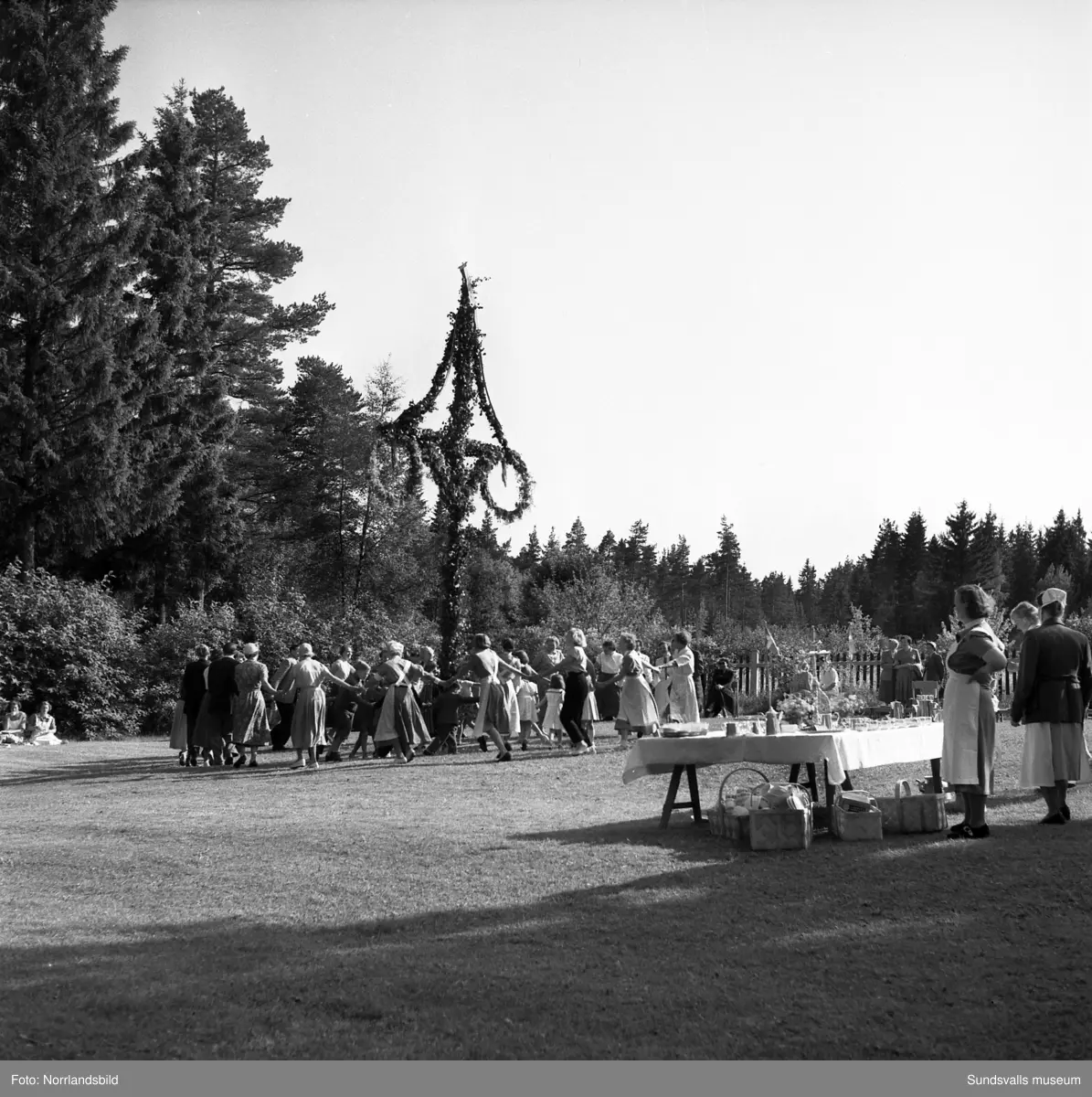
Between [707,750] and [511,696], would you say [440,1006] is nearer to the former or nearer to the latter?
[707,750]

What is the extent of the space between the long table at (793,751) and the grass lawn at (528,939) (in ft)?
1.96

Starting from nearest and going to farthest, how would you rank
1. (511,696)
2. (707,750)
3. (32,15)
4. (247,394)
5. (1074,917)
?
(1074,917) → (707,750) → (511,696) → (32,15) → (247,394)

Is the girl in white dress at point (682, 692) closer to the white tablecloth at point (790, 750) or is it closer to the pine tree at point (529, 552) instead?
the white tablecloth at point (790, 750)

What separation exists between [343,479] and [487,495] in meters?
29.3

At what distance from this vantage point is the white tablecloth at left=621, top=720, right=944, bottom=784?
34.3 ft

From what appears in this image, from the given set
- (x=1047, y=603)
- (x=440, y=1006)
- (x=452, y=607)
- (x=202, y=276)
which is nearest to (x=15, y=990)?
(x=440, y=1006)

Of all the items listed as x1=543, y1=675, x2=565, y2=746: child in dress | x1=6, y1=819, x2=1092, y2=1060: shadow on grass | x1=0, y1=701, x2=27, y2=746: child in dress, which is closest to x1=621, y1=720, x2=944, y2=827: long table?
x1=6, y1=819, x2=1092, y2=1060: shadow on grass

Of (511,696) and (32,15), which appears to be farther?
(32,15)

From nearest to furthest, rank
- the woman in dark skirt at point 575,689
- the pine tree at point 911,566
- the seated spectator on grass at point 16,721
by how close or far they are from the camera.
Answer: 1. the woman in dark skirt at point 575,689
2. the seated spectator on grass at point 16,721
3. the pine tree at point 911,566

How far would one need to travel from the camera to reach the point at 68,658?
97.1ft

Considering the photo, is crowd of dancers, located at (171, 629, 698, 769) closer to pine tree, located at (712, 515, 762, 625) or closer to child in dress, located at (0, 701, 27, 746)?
child in dress, located at (0, 701, 27, 746)

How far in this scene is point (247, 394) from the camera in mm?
47625

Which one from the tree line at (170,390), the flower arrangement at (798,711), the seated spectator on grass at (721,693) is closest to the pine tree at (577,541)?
the tree line at (170,390)

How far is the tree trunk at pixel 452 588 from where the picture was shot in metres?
26.2
